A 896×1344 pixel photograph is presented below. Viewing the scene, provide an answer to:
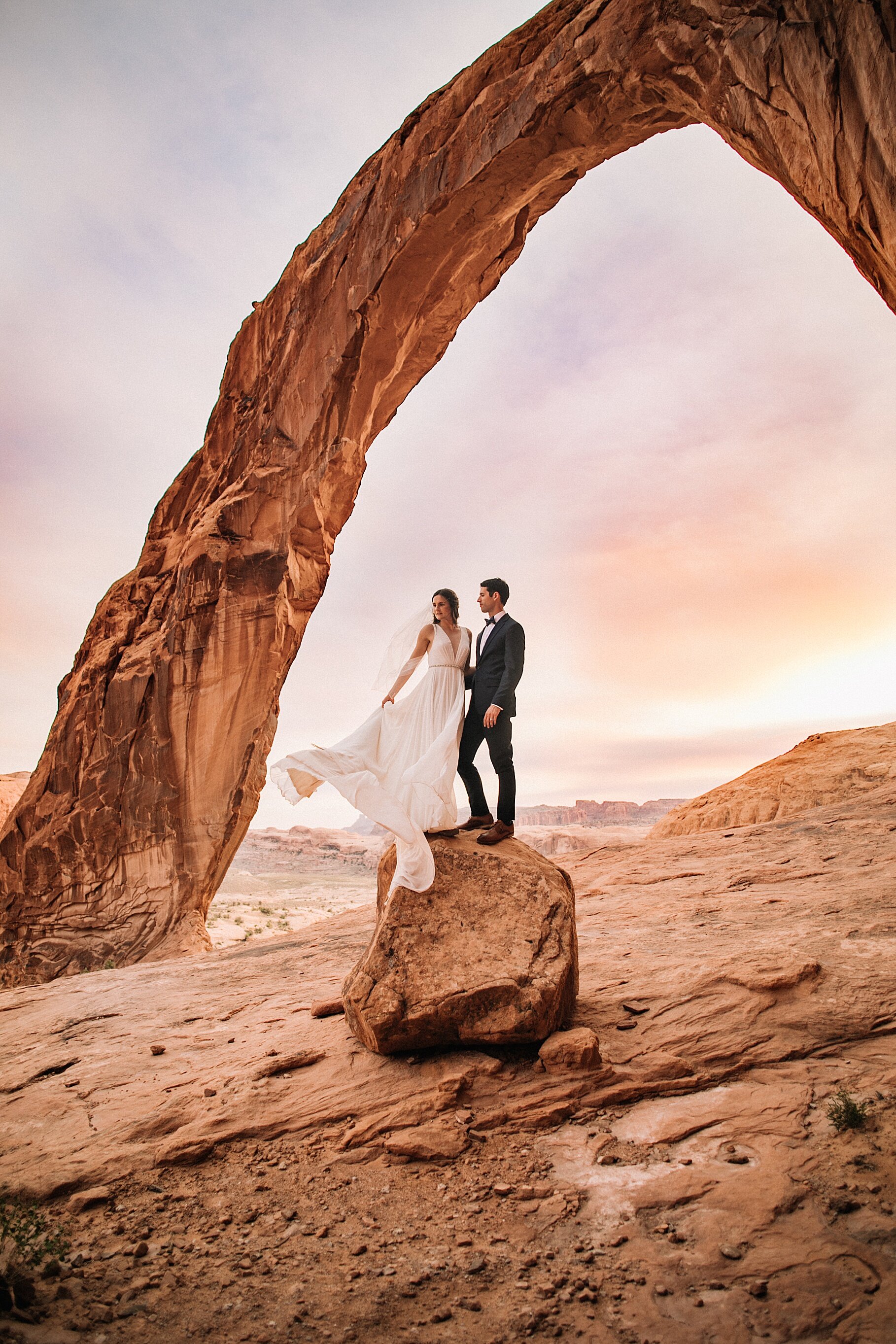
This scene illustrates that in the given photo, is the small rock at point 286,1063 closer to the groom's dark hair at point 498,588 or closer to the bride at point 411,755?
the bride at point 411,755

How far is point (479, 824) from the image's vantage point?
579 centimetres

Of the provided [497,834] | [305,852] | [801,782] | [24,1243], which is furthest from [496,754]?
[305,852]

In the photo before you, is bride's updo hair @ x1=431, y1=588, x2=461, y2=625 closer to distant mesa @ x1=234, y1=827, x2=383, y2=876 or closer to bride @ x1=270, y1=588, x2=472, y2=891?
bride @ x1=270, y1=588, x2=472, y2=891

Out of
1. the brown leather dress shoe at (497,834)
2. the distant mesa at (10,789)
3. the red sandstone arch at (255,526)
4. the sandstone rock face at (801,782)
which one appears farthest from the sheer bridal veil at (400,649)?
the distant mesa at (10,789)

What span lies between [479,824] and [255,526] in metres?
9.69

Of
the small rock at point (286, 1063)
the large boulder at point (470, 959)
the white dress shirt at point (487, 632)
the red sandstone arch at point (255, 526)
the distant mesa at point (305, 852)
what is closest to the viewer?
the large boulder at point (470, 959)

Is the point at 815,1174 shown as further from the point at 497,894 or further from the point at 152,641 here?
the point at 152,641

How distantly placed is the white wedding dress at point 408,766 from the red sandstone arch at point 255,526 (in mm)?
8220

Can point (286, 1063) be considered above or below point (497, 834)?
below

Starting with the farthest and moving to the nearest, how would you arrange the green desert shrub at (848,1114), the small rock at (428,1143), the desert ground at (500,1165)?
the small rock at (428,1143) < the green desert shrub at (848,1114) < the desert ground at (500,1165)

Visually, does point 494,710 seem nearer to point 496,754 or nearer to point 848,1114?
point 496,754

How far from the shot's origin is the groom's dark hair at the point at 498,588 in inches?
235

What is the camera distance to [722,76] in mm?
6418

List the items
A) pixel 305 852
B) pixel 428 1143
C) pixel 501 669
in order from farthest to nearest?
pixel 305 852, pixel 501 669, pixel 428 1143
